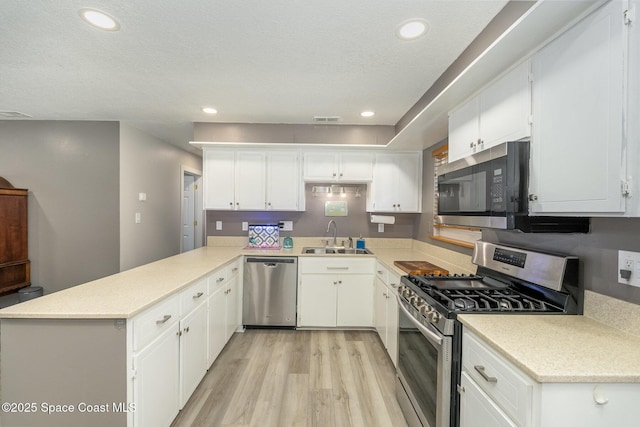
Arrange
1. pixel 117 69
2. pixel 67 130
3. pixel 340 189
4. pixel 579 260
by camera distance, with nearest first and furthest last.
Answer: pixel 579 260 < pixel 117 69 < pixel 67 130 < pixel 340 189

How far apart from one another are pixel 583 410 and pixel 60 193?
479 cm

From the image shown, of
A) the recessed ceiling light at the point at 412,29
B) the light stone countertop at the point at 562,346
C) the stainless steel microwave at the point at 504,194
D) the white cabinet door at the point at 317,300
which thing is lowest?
the white cabinet door at the point at 317,300

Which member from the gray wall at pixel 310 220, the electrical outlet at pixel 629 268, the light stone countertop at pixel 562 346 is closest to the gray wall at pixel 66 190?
the gray wall at pixel 310 220

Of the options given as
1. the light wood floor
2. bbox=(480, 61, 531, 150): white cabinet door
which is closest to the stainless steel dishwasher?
the light wood floor

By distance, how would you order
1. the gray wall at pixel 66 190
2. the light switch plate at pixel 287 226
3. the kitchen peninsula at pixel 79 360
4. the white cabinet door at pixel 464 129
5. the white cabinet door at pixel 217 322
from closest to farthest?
the kitchen peninsula at pixel 79 360, the white cabinet door at pixel 464 129, the white cabinet door at pixel 217 322, the gray wall at pixel 66 190, the light switch plate at pixel 287 226

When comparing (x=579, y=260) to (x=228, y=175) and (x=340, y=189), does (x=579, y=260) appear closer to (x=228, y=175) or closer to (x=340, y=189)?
(x=340, y=189)

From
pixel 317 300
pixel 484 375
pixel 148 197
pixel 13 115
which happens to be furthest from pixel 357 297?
pixel 13 115

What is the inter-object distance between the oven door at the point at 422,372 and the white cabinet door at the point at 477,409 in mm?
80

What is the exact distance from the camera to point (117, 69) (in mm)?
2035

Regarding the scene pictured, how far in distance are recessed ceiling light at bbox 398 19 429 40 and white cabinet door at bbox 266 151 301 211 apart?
1.96 meters

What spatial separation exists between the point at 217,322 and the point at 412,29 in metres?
2.63

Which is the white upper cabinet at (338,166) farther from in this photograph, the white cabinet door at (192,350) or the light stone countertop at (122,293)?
the white cabinet door at (192,350)

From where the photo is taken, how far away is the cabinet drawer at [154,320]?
135 cm

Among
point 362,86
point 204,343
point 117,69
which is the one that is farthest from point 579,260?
point 117,69
